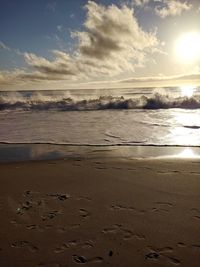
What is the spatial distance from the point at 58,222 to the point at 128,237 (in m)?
1.18

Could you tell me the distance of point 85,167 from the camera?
804 cm

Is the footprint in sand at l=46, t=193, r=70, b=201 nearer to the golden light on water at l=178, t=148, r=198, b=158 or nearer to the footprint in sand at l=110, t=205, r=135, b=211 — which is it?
the footprint in sand at l=110, t=205, r=135, b=211

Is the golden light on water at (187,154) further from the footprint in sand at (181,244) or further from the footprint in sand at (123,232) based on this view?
the footprint in sand at (181,244)

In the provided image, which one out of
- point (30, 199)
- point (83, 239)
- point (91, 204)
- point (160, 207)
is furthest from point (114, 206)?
point (30, 199)

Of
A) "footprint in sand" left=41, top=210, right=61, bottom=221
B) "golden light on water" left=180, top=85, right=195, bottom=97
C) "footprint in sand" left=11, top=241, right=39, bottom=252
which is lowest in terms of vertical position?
"footprint in sand" left=11, top=241, right=39, bottom=252

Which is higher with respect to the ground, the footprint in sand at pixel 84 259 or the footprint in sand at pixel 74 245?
the footprint in sand at pixel 74 245

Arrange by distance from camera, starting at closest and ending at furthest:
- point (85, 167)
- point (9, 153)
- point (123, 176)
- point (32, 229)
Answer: point (32, 229), point (123, 176), point (85, 167), point (9, 153)

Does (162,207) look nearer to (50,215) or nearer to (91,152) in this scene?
(50,215)

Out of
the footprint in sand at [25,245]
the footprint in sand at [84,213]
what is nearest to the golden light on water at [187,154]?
the footprint in sand at [84,213]

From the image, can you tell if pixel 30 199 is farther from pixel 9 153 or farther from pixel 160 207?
pixel 9 153

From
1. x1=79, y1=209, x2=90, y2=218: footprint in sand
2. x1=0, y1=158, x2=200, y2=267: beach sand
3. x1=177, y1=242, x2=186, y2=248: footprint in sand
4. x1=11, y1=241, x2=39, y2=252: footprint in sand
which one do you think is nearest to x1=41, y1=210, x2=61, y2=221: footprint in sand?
x1=0, y1=158, x2=200, y2=267: beach sand

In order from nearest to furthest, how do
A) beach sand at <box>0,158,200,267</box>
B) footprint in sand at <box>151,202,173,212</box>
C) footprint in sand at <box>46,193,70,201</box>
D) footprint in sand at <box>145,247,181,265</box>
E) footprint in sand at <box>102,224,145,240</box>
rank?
footprint in sand at <box>145,247,181,265</box> → beach sand at <box>0,158,200,267</box> → footprint in sand at <box>102,224,145,240</box> → footprint in sand at <box>151,202,173,212</box> → footprint in sand at <box>46,193,70,201</box>

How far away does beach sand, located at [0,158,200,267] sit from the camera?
3.87m

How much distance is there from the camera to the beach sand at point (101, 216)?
3.87 meters
